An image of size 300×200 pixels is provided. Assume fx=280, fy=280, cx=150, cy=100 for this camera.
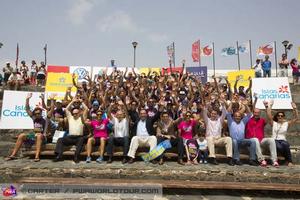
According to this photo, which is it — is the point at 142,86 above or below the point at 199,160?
above

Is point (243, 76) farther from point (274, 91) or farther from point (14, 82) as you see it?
point (14, 82)

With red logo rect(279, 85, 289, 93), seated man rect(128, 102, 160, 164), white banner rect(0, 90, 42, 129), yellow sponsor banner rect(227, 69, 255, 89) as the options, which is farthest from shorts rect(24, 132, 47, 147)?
yellow sponsor banner rect(227, 69, 255, 89)

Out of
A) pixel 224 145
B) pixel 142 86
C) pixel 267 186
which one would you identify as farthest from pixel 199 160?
pixel 142 86

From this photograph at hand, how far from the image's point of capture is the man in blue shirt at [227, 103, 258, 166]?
7359mm

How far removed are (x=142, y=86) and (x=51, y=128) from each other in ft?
13.1

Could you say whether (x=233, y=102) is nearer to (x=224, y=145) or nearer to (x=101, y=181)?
(x=224, y=145)

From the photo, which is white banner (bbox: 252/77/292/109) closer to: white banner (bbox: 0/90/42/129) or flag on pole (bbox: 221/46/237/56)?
white banner (bbox: 0/90/42/129)

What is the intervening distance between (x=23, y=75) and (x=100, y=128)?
11.1 meters

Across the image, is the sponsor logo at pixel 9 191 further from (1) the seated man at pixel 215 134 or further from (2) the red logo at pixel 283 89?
(2) the red logo at pixel 283 89

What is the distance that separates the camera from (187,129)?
7836 millimetres

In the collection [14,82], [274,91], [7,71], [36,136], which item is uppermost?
[7,71]

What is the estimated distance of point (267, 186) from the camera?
5.76 metres

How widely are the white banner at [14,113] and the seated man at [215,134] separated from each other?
20.8 feet

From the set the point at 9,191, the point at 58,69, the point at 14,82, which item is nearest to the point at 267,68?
the point at 58,69
